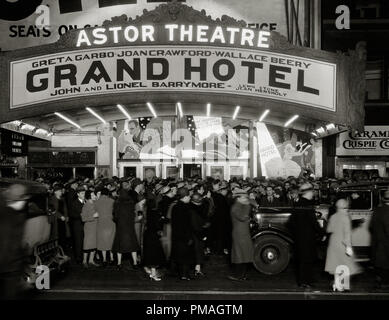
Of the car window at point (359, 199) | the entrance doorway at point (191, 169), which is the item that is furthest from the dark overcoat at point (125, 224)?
the entrance doorway at point (191, 169)

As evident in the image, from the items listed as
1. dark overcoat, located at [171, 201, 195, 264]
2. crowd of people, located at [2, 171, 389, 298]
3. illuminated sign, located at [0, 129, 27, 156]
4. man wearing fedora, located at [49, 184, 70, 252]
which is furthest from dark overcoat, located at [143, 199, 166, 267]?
illuminated sign, located at [0, 129, 27, 156]

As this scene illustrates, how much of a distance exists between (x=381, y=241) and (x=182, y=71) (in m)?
6.78

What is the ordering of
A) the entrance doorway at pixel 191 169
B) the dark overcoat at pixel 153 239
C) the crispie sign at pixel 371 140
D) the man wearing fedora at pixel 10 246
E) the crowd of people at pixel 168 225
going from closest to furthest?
the man wearing fedora at pixel 10 246 < the crowd of people at pixel 168 225 < the dark overcoat at pixel 153 239 < the crispie sign at pixel 371 140 < the entrance doorway at pixel 191 169

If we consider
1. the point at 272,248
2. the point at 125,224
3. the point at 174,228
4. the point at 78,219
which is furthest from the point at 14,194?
the point at 272,248

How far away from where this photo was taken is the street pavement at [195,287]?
10.1m

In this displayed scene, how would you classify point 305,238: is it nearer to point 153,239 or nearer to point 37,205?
point 153,239

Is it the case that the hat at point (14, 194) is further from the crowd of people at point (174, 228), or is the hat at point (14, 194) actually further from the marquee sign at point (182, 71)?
the marquee sign at point (182, 71)

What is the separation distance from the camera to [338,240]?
10.3 meters

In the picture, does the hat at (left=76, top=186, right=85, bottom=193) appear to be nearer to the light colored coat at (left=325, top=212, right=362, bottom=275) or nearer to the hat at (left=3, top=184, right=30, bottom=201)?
the light colored coat at (left=325, top=212, right=362, bottom=275)

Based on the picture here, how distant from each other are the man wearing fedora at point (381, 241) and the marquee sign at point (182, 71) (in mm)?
4450

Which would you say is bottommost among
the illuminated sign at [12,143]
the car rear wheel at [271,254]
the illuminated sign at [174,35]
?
the car rear wheel at [271,254]
